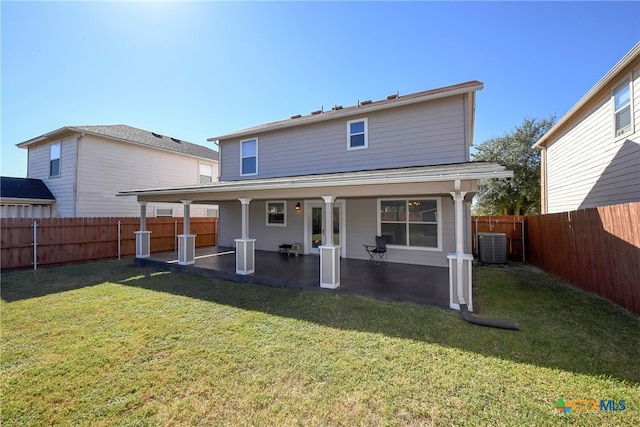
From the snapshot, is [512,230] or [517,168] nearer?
[512,230]

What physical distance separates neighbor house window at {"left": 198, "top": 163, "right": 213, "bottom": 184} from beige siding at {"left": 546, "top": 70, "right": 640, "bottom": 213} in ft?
56.7

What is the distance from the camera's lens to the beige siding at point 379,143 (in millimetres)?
7586

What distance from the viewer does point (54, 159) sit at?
12.2 m

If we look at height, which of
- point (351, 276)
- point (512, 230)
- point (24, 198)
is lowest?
point (351, 276)

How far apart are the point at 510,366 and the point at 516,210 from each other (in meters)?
18.3

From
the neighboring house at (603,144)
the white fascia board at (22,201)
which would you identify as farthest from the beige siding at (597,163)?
the white fascia board at (22,201)

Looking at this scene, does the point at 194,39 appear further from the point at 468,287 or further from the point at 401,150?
the point at 468,287

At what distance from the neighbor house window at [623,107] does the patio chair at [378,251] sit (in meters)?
6.35

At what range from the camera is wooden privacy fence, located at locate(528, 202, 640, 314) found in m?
4.57

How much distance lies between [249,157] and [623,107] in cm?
1144

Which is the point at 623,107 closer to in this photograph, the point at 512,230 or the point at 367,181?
the point at 512,230

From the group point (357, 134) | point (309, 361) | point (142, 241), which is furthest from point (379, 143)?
point (142, 241)

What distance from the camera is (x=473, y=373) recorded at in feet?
9.80

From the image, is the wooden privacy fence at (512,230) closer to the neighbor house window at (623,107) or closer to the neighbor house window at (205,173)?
the neighbor house window at (623,107)
